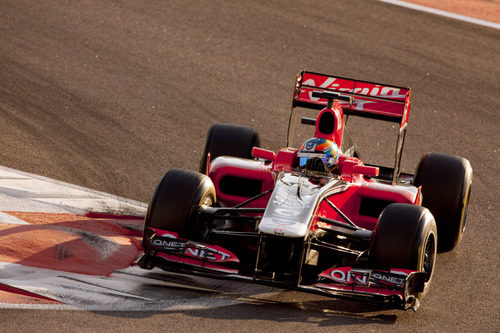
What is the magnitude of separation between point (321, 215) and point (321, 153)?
972 millimetres

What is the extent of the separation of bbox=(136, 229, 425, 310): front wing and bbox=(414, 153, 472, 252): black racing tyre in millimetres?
2166

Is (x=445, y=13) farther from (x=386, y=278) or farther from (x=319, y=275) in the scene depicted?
(x=319, y=275)

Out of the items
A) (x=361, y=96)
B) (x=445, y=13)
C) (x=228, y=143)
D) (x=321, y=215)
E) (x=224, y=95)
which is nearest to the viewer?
(x=321, y=215)

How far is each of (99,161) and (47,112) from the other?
2.06 metres

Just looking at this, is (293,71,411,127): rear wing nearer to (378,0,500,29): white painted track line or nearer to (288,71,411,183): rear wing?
(288,71,411,183): rear wing

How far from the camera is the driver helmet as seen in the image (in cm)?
1065

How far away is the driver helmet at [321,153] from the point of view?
419 inches

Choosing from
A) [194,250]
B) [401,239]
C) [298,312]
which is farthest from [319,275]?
[194,250]

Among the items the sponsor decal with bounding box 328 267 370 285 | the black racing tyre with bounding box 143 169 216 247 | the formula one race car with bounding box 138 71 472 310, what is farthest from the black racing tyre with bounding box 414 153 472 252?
the black racing tyre with bounding box 143 169 216 247

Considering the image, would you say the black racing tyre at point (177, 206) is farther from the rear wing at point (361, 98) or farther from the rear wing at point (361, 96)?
the rear wing at point (361, 96)

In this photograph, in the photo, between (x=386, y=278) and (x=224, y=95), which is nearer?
(x=386, y=278)

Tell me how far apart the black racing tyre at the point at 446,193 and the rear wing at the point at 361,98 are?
0.40 metres

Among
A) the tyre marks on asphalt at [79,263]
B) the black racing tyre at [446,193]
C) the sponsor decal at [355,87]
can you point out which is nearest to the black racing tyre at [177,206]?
the tyre marks on asphalt at [79,263]

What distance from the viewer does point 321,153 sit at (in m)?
10.7
